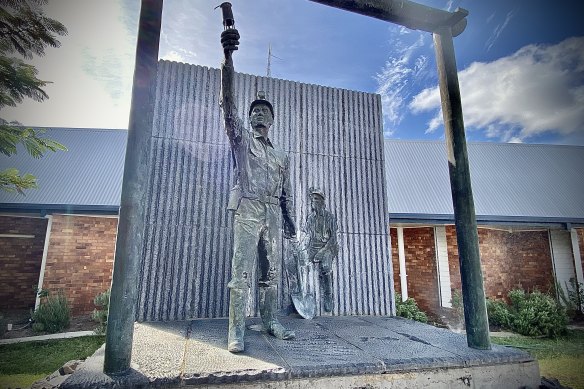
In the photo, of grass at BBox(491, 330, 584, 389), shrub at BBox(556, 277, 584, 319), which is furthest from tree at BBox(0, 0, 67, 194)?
shrub at BBox(556, 277, 584, 319)

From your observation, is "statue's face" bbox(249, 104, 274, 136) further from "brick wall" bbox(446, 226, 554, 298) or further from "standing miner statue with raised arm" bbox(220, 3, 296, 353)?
"brick wall" bbox(446, 226, 554, 298)

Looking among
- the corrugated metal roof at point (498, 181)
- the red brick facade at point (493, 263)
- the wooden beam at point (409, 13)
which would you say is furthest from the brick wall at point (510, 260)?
the wooden beam at point (409, 13)

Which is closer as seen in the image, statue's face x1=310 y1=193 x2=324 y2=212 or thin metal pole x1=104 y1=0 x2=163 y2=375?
thin metal pole x1=104 y1=0 x2=163 y2=375

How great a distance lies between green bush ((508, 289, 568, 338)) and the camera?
25.8 ft

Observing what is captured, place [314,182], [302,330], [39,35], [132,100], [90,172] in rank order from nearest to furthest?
[132,100]
[302,330]
[39,35]
[314,182]
[90,172]

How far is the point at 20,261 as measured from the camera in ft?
29.3

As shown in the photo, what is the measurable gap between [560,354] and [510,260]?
403 cm

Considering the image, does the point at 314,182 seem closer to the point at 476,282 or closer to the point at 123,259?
the point at 476,282

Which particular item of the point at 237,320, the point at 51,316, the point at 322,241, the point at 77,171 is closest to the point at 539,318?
the point at 322,241

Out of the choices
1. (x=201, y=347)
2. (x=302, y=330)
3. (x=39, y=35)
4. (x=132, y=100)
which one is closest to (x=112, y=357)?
(x=201, y=347)

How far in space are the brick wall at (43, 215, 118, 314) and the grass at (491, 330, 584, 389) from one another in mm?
9750

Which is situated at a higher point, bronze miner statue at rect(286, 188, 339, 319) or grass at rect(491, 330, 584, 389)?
bronze miner statue at rect(286, 188, 339, 319)

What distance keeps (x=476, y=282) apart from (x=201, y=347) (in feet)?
8.54

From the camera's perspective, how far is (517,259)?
10086mm
